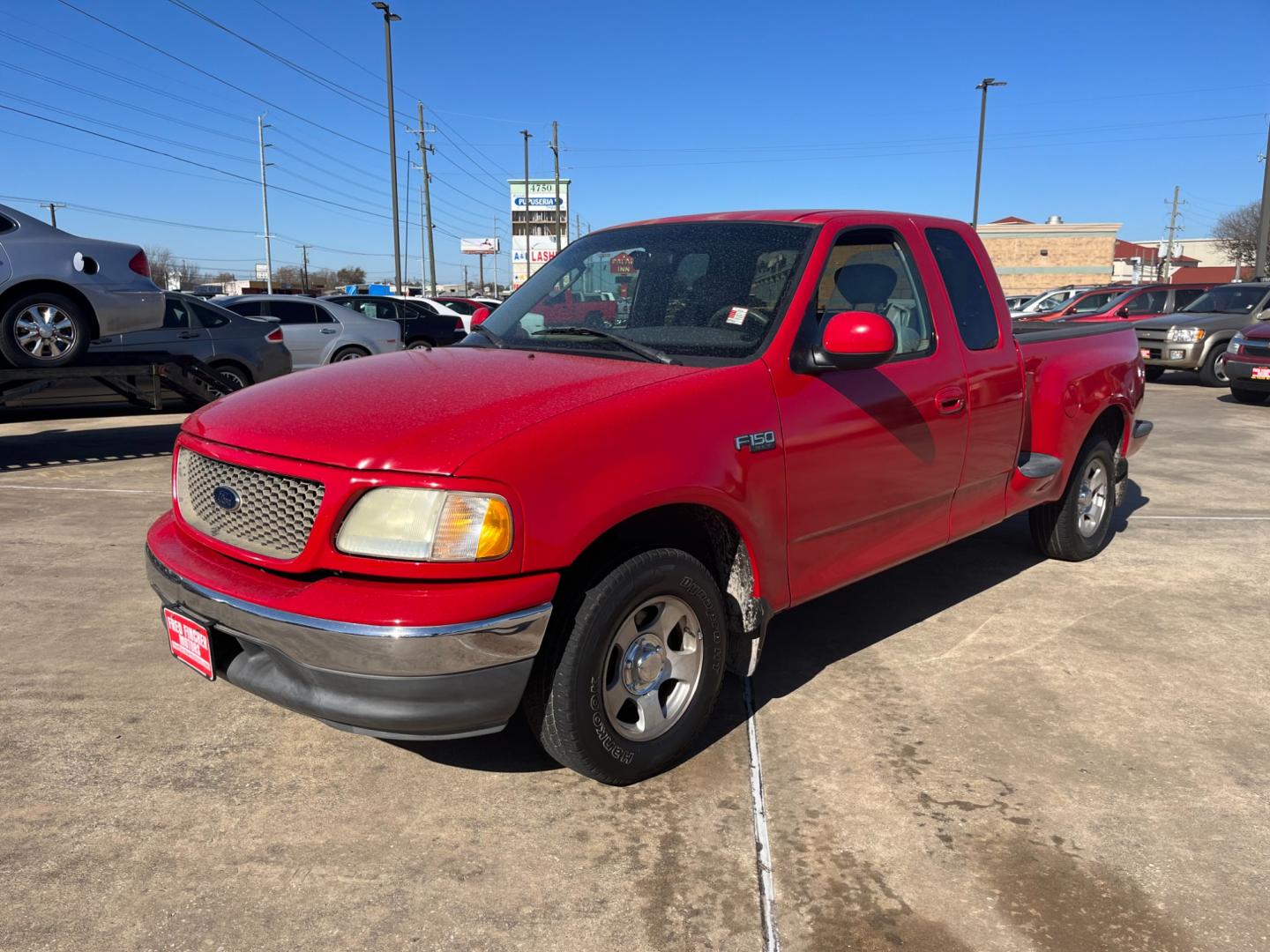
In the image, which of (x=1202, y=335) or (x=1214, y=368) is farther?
(x=1214, y=368)

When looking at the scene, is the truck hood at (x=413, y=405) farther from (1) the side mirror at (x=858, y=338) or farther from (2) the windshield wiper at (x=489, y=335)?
(1) the side mirror at (x=858, y=338)

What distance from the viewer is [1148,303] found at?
61.8 ft

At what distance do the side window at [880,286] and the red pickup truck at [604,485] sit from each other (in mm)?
14

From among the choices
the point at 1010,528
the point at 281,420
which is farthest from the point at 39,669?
the point at 1010,528

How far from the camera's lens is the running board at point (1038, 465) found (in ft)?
15.9

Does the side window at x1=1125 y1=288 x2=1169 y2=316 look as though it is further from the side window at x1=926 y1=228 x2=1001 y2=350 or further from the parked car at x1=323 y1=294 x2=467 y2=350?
the side window at x1=926 y1=228 x2=1001 y2=350

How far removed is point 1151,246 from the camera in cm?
12762

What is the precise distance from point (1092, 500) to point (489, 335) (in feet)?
12.4

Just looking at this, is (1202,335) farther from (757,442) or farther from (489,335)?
(757,442)

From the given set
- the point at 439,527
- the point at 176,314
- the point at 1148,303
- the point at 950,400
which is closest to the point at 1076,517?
the point at 950,400

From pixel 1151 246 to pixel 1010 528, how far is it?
14071cm

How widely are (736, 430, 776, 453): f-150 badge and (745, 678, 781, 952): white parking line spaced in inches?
42.2

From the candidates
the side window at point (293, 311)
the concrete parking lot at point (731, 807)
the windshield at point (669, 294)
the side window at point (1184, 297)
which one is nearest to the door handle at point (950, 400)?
the windshield at point (669, 294)

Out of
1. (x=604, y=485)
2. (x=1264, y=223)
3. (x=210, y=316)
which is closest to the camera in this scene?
(x=604, y=485)
